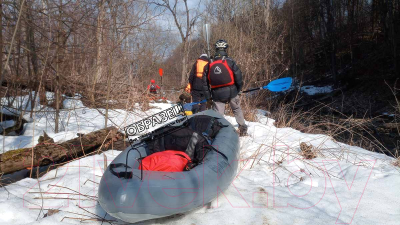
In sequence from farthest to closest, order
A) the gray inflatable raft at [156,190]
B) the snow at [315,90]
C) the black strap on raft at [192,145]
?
the snow at [315,90] → the black strap on raft at [192,145] → the gray inflatable raft at [156,190]

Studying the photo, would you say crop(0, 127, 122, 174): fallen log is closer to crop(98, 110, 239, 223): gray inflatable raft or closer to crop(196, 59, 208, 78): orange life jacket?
crop(98, 110, 239, 223): gray inflatable raft

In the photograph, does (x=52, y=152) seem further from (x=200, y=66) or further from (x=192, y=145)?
(x=200, y=66)

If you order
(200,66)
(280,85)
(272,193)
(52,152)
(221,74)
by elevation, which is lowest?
(272,193)

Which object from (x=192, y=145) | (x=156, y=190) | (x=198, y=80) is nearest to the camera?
(x=156, y=190)

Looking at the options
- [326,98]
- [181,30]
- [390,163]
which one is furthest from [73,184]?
[181,30]

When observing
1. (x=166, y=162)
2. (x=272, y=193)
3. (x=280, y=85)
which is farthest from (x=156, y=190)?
(x=280, y=85)

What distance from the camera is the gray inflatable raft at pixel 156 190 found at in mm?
1867

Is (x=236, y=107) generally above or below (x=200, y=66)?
below

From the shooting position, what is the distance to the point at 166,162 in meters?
2.37

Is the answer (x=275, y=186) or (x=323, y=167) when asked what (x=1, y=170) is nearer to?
(x=275, y=186)

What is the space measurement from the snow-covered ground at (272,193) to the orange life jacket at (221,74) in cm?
122

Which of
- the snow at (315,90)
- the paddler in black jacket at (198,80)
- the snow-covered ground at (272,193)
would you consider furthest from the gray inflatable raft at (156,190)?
the snow at (315,90)

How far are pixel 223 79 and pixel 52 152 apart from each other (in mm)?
2762

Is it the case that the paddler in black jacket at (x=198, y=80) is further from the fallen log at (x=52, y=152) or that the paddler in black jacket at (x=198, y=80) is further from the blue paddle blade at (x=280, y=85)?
the fallen log at (x=52, y=152)
